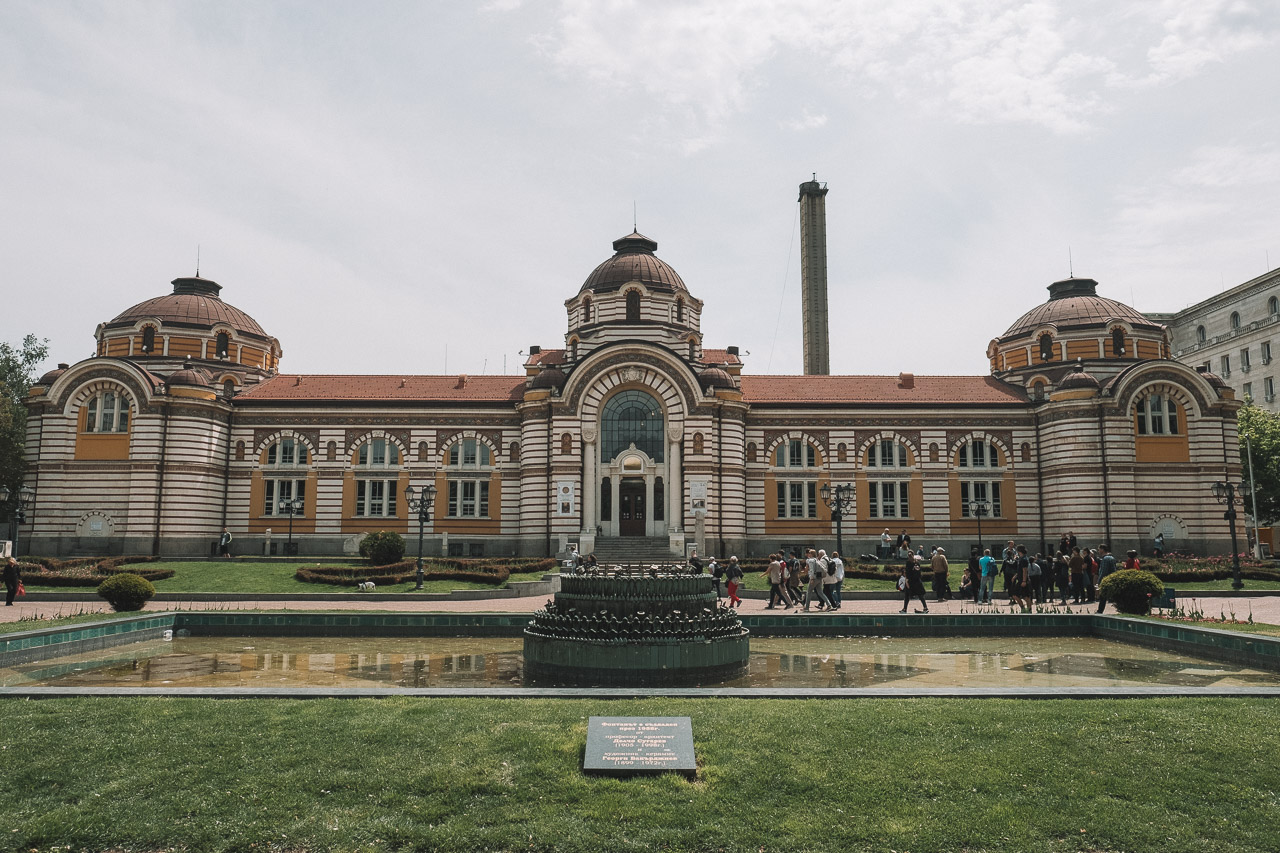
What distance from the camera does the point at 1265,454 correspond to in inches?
2120

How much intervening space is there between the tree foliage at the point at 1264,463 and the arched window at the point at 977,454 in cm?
1650

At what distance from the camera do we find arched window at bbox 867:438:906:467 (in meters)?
48.3

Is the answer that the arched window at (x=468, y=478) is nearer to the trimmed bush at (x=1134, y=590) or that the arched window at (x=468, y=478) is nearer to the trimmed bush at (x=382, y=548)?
the trimmed bush at (x=382, y=548)

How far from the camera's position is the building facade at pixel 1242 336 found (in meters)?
66.9

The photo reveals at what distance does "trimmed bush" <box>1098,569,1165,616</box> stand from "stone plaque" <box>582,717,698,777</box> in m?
16.5

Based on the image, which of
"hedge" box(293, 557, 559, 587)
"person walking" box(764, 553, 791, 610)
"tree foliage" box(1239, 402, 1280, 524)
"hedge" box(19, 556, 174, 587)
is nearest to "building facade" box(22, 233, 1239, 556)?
"hedge" box(19, 556, 174, 587)

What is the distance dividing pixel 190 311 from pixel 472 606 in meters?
33.8

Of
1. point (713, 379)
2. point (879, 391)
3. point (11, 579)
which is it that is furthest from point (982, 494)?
point (11, 579)

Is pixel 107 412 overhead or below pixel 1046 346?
below

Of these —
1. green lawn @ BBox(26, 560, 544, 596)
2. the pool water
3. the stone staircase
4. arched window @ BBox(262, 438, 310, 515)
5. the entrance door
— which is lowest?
the pool water

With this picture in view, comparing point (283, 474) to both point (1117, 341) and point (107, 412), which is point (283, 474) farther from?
point (1117, 341)

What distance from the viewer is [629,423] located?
45719mm

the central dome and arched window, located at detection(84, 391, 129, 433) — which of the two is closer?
arched window, located at detection(84, 391, 129, 433)

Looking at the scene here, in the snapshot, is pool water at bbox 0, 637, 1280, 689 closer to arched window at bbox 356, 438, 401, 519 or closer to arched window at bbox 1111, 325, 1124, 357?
arched window at bbox 356, 438, 401, 519
